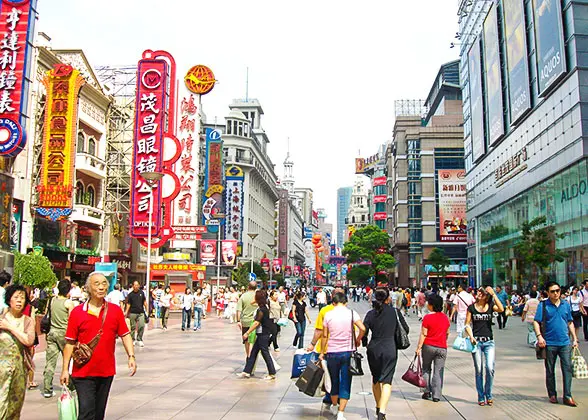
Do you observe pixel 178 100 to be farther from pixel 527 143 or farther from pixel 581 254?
pixel 581 254

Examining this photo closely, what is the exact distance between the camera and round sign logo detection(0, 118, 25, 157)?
2536cm

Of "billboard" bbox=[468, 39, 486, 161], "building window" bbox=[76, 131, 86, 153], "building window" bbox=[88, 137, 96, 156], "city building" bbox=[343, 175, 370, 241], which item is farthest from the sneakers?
"city building" bbox=[343, 175, 370, 241]

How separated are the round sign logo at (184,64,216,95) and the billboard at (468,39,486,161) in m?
21.3

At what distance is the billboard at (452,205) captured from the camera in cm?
7000

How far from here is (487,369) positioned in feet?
30.3

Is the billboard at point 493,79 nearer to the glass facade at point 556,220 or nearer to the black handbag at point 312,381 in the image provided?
the glass facade at point 556,220

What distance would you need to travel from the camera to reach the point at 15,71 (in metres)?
25.8

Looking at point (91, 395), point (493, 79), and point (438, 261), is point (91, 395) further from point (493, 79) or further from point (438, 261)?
point (438, 261)

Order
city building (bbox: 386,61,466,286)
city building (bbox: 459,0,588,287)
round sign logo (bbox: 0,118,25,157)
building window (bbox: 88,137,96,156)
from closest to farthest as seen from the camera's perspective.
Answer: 1. round sign logo (bbox: 0,118,25,157)
2. city building (bbox: 459,0,588,287)
3. building window (bbox: 88,137,96,156)
4. city building (bbox: 386,61,466,286)

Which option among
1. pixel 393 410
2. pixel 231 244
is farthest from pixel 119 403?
pixel 231 244

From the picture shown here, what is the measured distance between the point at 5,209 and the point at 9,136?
4.15m

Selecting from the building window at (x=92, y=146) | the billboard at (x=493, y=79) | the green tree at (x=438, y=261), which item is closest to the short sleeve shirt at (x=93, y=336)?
A: the building window at (x=92, y=146)

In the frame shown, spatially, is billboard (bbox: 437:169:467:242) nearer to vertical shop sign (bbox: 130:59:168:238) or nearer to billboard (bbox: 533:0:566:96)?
billboard (bbox: 533:0:566:96)

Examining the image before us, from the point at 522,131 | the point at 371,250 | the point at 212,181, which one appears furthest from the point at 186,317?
the point at 371,250
